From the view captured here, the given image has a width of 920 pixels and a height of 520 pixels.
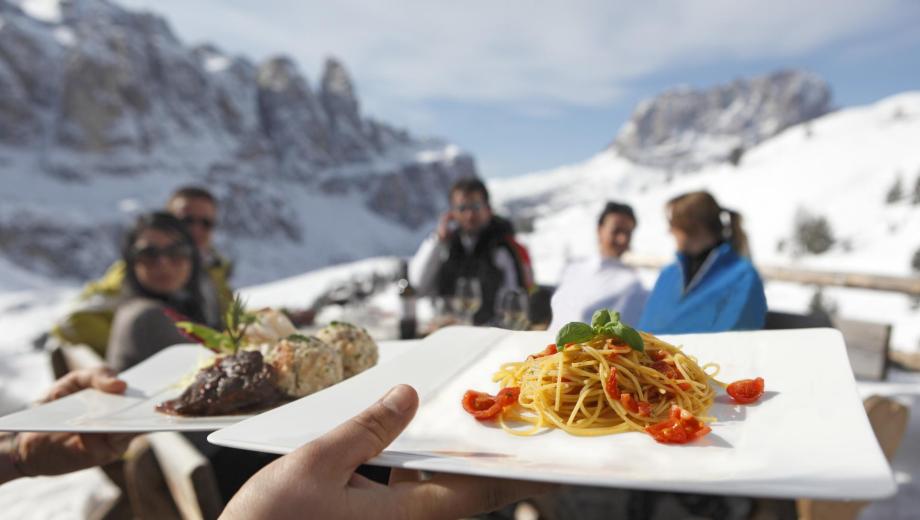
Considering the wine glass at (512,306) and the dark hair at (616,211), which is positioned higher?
the dark hair at (616,211)

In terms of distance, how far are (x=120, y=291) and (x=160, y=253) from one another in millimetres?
692

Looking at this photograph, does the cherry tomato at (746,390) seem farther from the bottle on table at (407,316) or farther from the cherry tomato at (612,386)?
the bottle on table at (407,316)

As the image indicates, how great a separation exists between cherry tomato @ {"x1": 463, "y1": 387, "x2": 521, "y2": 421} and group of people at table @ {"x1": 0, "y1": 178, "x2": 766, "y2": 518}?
26cm

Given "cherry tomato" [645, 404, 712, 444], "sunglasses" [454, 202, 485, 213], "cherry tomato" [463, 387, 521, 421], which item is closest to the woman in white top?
"cherry tomato" [463, 387, 521, 421]

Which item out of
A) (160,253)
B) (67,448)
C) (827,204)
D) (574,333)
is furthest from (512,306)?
(827,204)

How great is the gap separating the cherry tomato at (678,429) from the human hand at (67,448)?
5.51 ft

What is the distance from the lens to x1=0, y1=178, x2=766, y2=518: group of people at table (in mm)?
1002

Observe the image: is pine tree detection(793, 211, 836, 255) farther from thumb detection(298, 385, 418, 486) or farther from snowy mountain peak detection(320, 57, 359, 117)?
snowy mountain peak detection(320, 57, 359, 117)

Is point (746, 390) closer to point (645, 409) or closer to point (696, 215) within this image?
point (645, 409)

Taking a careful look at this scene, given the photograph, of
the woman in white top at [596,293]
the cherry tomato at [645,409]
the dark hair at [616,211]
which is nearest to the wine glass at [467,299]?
the dark hair at [616,211]

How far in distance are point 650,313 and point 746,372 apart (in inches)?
29.4

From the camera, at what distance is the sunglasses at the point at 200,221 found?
5.60m

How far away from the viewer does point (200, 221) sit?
225 inches

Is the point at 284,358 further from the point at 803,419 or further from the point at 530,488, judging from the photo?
the point at 803,419
